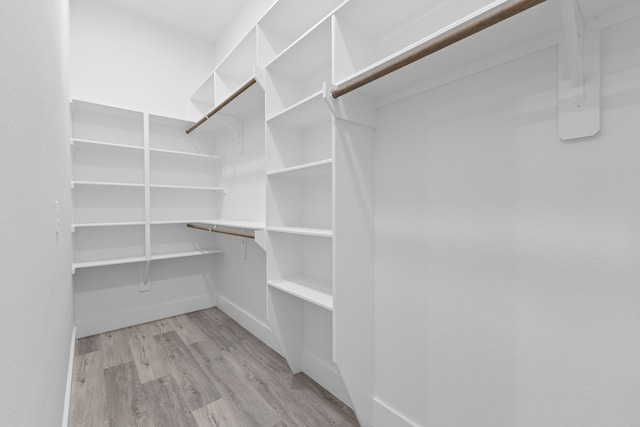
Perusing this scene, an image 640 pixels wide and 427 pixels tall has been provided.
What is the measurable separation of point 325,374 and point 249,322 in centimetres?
104

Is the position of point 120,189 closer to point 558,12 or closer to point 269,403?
point 269,403

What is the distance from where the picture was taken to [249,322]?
2.65 m

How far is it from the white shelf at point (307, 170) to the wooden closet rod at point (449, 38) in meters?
0.35

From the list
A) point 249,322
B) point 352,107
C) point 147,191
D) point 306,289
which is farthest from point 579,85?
point 147,191

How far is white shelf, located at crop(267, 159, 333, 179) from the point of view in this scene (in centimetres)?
143

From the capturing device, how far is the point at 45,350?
86 cm

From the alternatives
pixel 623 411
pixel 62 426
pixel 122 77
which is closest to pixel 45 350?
pixel 62 426

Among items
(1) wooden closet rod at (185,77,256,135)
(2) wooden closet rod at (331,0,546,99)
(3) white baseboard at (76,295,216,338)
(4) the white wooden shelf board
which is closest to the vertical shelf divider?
(1) wooden closet rod at (185,77,256,135)

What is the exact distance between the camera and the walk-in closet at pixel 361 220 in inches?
33.4

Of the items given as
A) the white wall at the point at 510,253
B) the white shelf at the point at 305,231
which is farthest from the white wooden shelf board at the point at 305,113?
the white shelf at the point at 305,231

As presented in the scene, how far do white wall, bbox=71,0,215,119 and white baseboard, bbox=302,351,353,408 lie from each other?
275 centimetres

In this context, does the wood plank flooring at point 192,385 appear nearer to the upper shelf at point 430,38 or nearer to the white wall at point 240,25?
the upper shelf at point 430,38

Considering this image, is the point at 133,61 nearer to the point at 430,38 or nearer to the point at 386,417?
the point at 430,38

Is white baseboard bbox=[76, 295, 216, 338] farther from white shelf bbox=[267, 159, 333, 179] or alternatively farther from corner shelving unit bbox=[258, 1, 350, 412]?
white shelf bbox=[267, 159, 333, 179]
